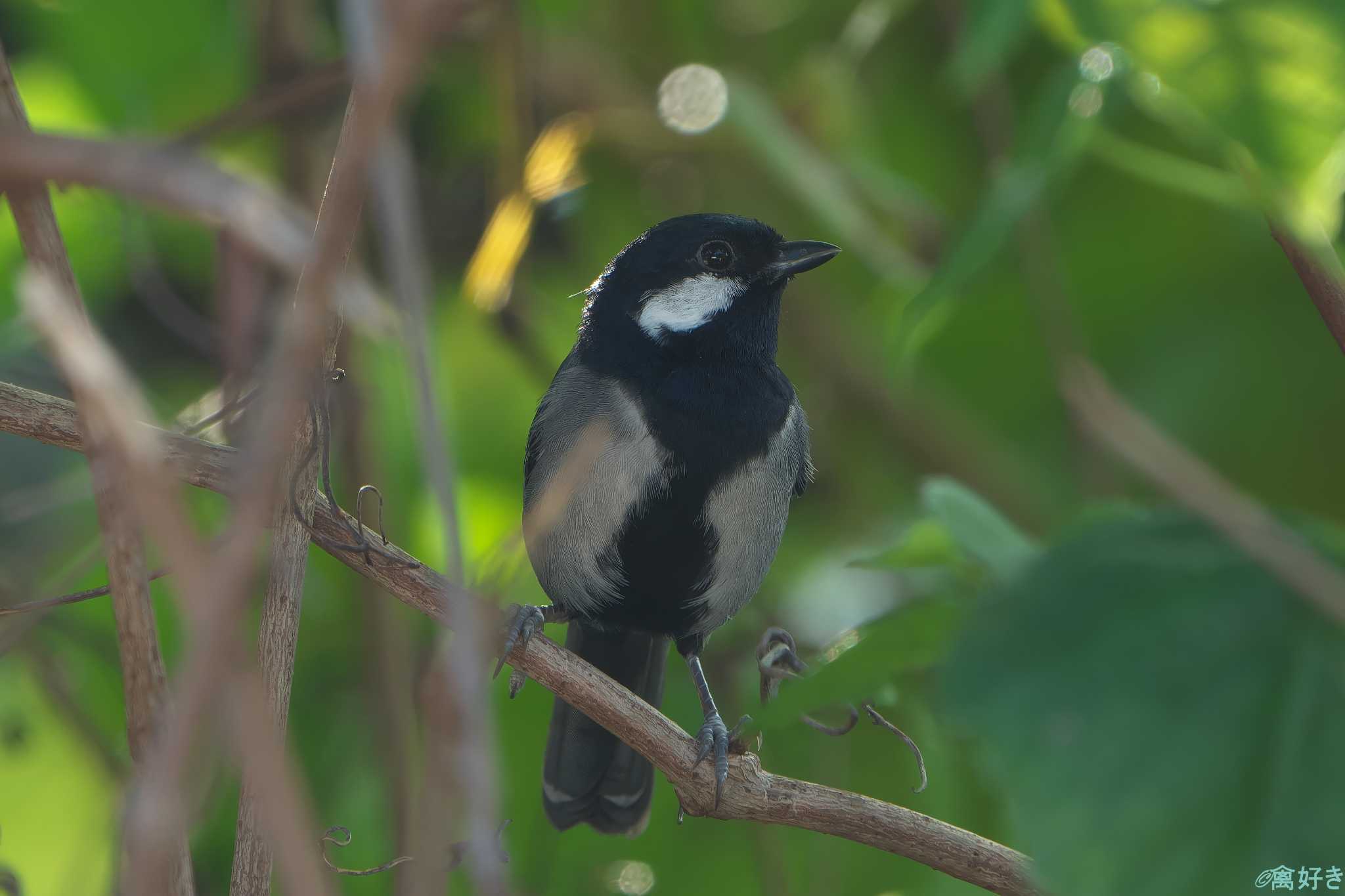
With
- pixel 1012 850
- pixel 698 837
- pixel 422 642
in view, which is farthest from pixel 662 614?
pixel 1012 850

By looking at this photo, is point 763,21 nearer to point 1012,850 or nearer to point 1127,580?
point 1012,850

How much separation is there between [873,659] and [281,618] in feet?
2.06

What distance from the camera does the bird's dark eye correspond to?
120 inches

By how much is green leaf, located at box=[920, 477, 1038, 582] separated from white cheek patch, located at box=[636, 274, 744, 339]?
4.52ft

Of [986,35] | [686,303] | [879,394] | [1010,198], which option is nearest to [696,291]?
[686,303]

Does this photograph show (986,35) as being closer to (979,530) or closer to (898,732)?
(979,530)

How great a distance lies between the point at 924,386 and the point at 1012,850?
2.60 metres

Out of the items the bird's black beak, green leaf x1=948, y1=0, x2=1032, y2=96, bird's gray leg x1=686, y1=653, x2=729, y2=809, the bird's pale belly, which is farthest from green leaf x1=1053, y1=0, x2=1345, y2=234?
the bird's black beak

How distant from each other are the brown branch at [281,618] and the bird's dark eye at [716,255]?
5.63 feet

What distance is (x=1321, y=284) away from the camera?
1.36 metres

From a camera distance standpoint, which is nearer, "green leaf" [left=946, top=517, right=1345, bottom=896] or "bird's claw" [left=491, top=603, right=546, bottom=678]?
"green leaf" [left=946, top=517, right=1345, bottom=896]

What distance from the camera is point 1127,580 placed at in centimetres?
106

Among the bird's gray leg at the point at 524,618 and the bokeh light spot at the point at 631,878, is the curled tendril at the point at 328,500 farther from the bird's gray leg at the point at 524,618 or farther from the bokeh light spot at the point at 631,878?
the bokeh light spot at the point at 631,878

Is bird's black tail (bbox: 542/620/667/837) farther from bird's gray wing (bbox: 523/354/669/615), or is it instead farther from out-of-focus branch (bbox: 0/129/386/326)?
out-of-focus branch (bbox: 0/129/386/326)
